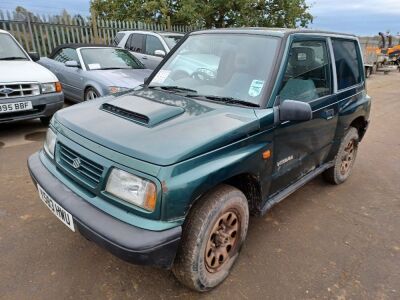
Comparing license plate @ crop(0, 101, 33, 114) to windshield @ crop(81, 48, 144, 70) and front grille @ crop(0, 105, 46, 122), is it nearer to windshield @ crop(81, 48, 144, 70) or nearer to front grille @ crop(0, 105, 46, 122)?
front grille @ crop(0, 105, 46, 122)

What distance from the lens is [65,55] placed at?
24.3 feet

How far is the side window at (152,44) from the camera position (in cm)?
861

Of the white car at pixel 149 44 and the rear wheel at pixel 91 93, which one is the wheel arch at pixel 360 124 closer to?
the rear wheel at pixel 91 93

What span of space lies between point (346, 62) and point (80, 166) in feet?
10.3

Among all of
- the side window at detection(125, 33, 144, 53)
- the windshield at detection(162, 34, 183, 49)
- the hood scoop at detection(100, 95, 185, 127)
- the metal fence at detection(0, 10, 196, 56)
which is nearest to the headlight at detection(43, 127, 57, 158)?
the hood scoop at detection(100, 95, 185, 127)

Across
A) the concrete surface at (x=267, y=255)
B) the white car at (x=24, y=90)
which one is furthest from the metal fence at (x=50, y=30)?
the concrete surface at (x=267, y=255)

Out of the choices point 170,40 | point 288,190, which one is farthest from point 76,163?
point 170,40

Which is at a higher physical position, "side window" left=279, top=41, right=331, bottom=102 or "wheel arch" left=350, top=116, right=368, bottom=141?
"side window" left=279, top=41, right=331, bottom=102

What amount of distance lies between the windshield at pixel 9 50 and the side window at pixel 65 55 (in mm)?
1158

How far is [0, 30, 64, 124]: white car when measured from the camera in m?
4.80

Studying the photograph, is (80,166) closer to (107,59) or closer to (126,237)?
(126,237)

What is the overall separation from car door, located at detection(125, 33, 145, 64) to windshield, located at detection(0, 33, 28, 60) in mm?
3353

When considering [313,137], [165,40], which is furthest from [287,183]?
[165,40]

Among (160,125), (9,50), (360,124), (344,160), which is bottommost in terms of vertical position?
(344,160)
